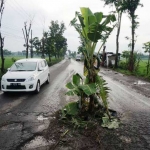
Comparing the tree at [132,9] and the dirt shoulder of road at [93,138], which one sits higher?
the tree at [132,9]

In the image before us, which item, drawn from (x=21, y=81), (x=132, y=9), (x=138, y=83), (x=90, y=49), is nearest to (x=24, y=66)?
(x=21, y=81)

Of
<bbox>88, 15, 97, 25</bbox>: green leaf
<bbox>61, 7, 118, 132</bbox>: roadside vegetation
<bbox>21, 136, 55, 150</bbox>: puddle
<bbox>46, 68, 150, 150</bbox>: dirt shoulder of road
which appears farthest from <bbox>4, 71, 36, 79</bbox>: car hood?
<bbox>21, 136, 55, 150</bbox>: puddle

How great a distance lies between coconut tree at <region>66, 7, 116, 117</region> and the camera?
5.82 meters

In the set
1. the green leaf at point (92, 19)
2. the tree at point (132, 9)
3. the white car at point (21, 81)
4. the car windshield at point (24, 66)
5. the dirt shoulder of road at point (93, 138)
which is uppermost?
the tree at point (132, 9)

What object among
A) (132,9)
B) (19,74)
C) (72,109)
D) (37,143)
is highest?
(132,9)

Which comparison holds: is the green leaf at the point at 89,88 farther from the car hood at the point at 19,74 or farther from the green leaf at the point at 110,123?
the car hood at the point at 19,74

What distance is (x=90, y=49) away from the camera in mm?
6414

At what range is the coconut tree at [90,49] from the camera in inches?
229

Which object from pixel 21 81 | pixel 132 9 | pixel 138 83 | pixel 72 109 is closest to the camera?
pixel 72 109

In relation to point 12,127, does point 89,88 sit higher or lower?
higher

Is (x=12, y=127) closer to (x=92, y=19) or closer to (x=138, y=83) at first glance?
(x=92, y=19)

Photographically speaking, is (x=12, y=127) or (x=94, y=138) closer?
(x=94, y=138)

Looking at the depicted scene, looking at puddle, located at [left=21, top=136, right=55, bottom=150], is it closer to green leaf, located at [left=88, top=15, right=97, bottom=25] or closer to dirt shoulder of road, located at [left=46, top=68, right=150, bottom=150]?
dirt shoulder of road, located at [left=46, top=68, right=150, bottom=150]

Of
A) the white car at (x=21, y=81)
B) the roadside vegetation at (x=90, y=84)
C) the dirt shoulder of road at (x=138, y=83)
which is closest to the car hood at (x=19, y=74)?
the white car at (x=21, y=81)
